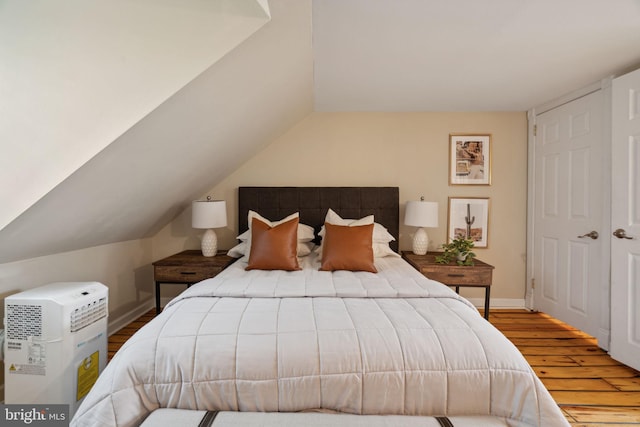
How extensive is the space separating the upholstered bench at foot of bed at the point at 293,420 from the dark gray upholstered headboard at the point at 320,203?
2.21 m

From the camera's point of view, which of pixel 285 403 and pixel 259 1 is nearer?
pixel 285 403

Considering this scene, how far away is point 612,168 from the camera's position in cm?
231

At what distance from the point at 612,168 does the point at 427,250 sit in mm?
1649

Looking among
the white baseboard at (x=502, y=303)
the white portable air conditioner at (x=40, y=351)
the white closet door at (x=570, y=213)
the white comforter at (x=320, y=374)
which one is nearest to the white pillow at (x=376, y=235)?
the white baseboard at (x=502, y=303)

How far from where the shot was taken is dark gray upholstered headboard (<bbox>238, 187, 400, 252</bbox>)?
3266mm

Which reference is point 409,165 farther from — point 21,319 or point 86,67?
point 21,319

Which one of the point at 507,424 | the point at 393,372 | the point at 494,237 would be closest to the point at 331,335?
the point at 393,372

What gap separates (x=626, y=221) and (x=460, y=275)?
121cm

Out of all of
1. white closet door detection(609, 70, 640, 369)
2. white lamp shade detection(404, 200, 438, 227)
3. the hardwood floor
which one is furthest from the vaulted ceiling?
the hardwood floor

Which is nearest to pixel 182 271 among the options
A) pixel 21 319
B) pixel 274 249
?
pixel 274 249

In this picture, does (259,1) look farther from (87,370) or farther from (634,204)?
(634,204)

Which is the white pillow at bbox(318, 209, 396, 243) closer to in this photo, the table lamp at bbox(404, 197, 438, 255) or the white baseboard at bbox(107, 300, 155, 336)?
the table lamp at bbox(404, 197, 438, 255)

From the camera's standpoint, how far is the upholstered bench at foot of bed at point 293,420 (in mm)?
1074

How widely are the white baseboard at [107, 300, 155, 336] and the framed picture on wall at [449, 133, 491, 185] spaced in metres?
3.69
